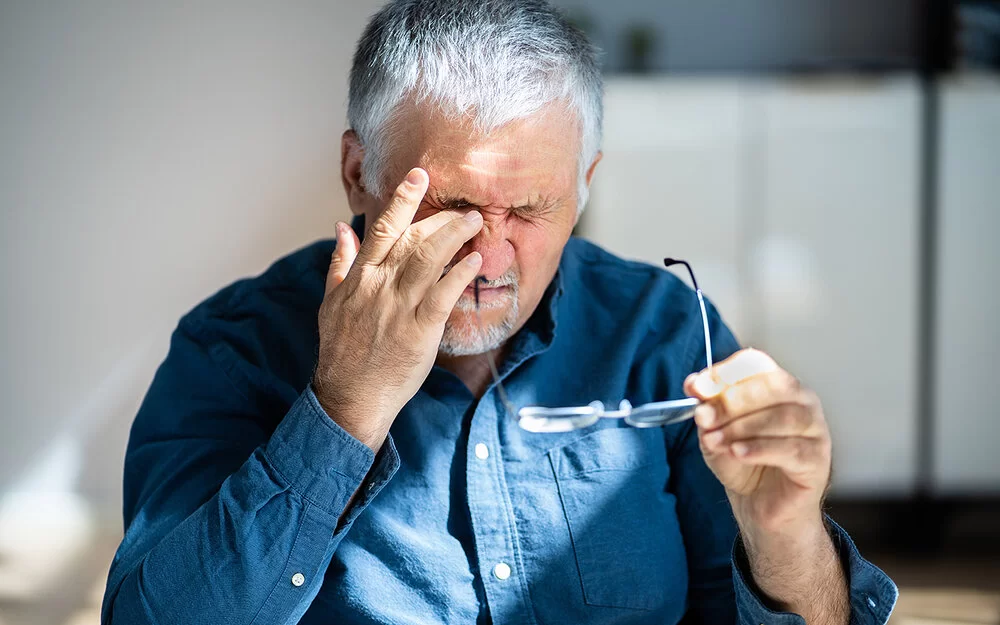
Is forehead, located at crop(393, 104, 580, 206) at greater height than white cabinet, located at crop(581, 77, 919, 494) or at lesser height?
greater

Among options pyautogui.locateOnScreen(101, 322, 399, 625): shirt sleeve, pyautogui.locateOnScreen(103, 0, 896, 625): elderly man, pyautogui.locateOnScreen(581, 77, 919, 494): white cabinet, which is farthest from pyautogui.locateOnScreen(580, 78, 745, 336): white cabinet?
pyautogui.locateOnScreen(101, 322, 399, 625): shirt sleeve

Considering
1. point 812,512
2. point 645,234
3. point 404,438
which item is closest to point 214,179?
point 645,234

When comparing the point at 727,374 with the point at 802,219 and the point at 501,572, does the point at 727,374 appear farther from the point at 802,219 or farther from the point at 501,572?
the point at 802,219

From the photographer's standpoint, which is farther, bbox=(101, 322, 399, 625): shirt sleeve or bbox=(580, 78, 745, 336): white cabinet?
bbox=(580, 78, 745, 336): white cabinet

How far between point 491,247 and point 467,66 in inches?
9.1

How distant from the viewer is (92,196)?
4223 millimetres

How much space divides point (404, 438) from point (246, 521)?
0.30 metres

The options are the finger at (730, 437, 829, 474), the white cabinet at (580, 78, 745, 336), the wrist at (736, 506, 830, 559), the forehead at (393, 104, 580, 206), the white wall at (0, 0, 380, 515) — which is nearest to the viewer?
the finger at (730, 437, 829, 474)

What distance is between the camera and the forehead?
4.16 feet

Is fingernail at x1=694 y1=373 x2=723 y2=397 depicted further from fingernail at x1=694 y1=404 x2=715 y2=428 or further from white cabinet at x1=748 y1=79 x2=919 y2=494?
white cabinet at x1=748 y1=79 x2=919 y2=494

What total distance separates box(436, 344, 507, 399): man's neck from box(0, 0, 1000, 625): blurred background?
255 centimetres

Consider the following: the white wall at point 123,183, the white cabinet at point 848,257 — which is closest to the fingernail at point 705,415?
the white cabinet at point 848,257

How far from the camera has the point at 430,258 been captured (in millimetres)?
1140

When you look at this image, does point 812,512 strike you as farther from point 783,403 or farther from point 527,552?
point 527,552
